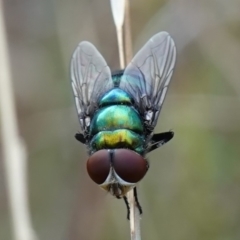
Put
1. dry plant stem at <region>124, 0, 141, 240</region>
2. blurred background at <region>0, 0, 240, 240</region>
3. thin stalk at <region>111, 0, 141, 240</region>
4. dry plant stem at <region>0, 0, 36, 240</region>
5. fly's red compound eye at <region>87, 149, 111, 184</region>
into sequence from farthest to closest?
blurred background at <region>0, 0, 240, 240</region> < dry plant stem at <region>0, 0, 36, 240</region> < thin stalk at <region>111, 0, 141, 240</region> < fly's red compound eye at <region>87, 149, 111, 184</region> < dry plant stem at <region>124, 0, 141, 240</region>

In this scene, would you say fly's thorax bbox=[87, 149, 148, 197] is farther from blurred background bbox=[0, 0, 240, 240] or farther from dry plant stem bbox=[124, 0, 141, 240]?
blurred background bbox=[0, 0, 240, 240]

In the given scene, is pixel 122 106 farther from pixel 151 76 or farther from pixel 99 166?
pixel 99 166

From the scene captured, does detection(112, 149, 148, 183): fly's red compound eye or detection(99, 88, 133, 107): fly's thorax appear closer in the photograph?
detection(112, 149, 148, 183): fly's red compound eye

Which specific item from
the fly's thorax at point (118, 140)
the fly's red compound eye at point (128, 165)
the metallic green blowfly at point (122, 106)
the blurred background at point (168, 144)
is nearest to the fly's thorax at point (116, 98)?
the metallic green blowfly at point (122, 106)

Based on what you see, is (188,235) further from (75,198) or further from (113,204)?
(75,198)

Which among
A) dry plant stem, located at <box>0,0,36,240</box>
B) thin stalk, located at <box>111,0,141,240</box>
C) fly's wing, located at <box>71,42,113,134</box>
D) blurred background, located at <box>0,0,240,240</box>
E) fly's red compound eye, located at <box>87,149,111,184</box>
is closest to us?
fly's red compound eye, located at <box>87,149,111,184</box>

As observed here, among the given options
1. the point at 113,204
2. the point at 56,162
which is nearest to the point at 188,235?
the point at 113,204

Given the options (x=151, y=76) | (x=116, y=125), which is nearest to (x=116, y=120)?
(x=116, y=125)

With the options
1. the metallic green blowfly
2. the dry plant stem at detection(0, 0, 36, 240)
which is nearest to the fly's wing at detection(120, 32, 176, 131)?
the metallic green blowfly
